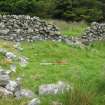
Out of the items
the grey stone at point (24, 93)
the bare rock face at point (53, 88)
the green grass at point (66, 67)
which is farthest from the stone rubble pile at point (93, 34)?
the grey stone at point (24, 93)

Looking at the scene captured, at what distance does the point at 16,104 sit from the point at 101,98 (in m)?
2.41

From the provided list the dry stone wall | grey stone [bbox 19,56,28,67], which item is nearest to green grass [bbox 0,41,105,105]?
grey stone [bbox 19,56,28,67]

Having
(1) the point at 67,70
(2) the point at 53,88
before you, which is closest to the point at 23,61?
(1) the point at 67,70

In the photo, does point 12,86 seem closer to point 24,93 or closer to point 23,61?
point 24,93

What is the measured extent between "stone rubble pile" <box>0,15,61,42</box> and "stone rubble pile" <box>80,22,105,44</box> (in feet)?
5.17

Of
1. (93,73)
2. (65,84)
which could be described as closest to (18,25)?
(93,73)

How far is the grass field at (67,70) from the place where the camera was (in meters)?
8.74

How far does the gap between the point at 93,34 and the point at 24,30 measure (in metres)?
3.57

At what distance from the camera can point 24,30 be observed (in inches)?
658

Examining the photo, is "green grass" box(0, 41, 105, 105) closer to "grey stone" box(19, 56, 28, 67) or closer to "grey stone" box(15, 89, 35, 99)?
"grey stone" box(19, 56, 28, 67)

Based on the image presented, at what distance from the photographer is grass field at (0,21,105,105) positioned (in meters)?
8.74

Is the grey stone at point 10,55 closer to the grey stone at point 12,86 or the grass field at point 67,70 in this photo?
the grass field at point 67,70

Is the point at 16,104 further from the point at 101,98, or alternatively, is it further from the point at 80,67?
the point at 80,67

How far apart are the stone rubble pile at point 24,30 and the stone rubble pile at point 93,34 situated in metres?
1.57
